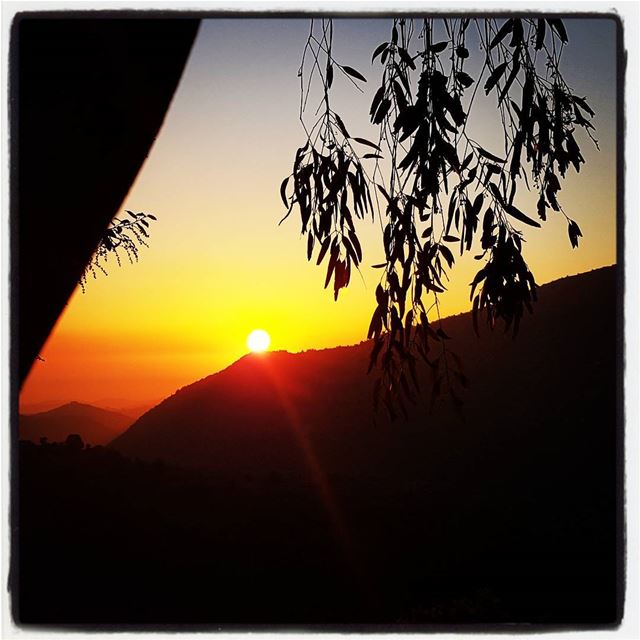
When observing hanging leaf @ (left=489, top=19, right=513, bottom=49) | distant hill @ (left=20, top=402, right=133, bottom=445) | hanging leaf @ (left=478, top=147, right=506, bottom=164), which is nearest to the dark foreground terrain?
distant hill @ (left=20, top=402, right=133, bottom=445)

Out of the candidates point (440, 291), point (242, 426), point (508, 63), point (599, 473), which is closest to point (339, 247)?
point (440, 291)

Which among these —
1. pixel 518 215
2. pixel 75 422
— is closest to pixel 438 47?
pixel 518 215

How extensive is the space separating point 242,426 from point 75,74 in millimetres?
12013

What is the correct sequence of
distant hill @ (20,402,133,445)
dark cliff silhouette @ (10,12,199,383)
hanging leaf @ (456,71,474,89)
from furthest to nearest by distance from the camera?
distant hill @ (20,402,133,445) → hanging leaf @ (456,71,474,89) → dark cliff silhouette @ (10,12,199,383)

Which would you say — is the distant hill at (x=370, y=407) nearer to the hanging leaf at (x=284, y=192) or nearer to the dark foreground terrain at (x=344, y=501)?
the dark foreground terrain at (x=344, y=501)

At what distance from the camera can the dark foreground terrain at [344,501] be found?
527 cm

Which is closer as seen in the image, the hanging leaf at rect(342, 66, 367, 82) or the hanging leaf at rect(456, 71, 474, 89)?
the hanging leaf at rect(342, 66, 367, 82)

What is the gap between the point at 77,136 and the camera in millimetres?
958

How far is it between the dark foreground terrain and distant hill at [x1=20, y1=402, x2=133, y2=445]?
16 centimetres

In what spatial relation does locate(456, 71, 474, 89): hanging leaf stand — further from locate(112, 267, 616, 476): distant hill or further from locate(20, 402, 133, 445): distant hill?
locate(112, 267, 616, 476): distant hill

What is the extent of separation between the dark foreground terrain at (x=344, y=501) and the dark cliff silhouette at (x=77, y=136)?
69cm

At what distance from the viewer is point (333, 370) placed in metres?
14.2

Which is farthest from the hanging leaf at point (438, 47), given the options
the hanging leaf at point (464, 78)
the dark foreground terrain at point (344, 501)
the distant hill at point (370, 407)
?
the distant hill at point (370, 407)

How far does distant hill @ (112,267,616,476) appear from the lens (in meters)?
11.5
